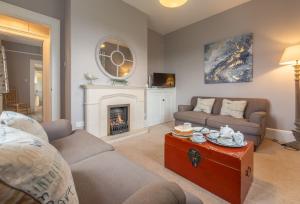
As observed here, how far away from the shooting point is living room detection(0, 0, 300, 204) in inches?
34.3

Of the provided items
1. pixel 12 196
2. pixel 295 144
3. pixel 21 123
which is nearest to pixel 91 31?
pixel 21 123

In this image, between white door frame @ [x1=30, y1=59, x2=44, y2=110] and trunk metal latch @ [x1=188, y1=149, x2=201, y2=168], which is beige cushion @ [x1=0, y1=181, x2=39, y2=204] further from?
white door frame @ [x1=30, y1=59, x2=44, y2=110]

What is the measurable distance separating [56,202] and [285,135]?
3.74 m

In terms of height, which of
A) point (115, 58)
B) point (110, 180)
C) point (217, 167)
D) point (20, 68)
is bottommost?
point (217, 167)

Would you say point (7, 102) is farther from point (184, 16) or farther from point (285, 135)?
point (285, 135)

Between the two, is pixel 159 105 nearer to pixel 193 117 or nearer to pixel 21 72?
pixel 193 117

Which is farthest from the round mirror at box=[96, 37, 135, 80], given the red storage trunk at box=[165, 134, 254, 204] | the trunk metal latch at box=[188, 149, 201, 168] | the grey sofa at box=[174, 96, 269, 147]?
the trunk metal latch at box=[188, 149, 201, 168]

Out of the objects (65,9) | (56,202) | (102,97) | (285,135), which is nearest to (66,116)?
(102,97)

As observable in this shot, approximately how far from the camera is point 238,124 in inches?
102

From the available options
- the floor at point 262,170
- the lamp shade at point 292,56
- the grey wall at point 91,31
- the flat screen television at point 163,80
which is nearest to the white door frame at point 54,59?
the grey wall at point 91,31

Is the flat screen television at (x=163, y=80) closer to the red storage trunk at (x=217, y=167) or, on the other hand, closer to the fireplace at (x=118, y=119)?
the fireplace at (x=118, y=119)

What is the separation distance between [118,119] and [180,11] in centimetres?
292

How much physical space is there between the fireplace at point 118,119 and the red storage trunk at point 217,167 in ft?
5.64

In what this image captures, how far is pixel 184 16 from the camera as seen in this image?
3.99 metres
